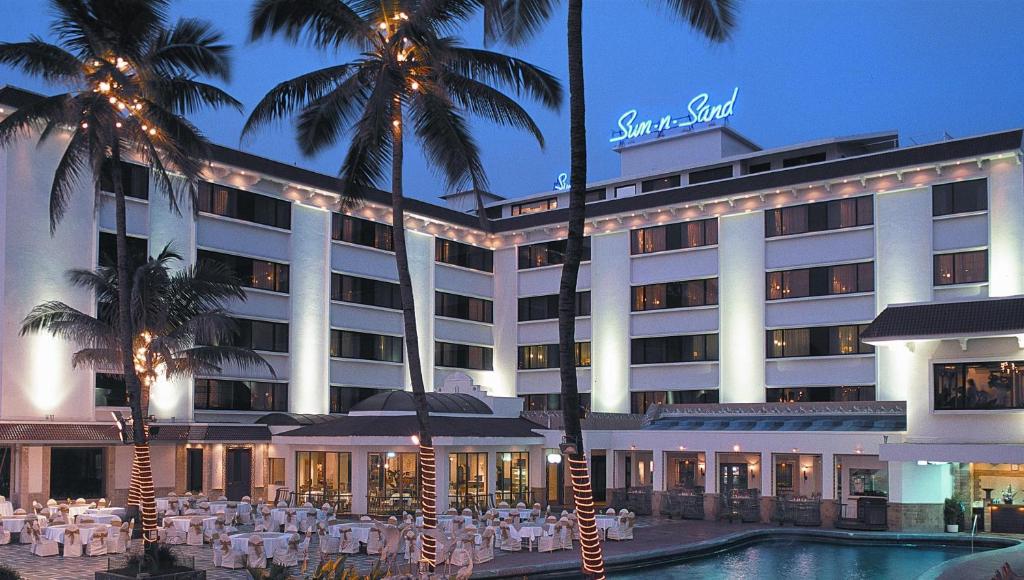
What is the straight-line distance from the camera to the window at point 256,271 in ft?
143

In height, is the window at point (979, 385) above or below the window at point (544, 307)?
below

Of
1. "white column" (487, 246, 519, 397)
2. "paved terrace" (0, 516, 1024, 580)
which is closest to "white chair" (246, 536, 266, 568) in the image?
"paved terrace" (0, 516, 1024, 580)

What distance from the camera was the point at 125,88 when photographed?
24016 mm

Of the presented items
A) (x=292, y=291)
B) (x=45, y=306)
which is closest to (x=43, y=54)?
(x=45, y=306)

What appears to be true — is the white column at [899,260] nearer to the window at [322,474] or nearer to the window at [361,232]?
the window at [322,474]

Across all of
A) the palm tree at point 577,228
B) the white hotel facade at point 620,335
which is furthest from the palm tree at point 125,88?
the palm tree at point 577,228

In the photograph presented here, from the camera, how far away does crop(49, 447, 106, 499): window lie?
37.4m

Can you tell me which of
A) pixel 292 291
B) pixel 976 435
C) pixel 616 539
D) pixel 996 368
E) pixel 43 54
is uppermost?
pixel 43 54

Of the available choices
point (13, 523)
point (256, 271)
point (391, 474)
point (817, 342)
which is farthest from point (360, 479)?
point (817, 342)

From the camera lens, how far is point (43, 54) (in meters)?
23.9

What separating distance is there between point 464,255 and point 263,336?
1331 cm

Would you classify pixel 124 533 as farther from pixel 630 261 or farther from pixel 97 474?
pixel 630 261

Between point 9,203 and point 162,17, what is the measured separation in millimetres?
15734

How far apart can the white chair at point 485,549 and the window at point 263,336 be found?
2011 cm
